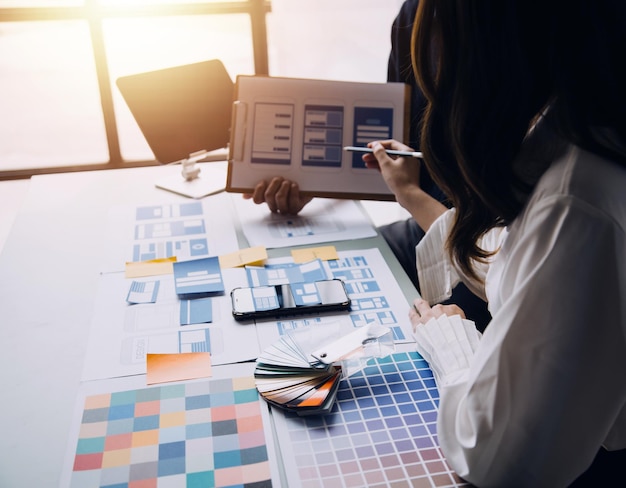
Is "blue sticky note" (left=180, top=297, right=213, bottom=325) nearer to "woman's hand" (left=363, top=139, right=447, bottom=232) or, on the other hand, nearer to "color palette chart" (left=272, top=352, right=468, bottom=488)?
"color palette chart" (left=272, top=352, right=468, bottom=488)

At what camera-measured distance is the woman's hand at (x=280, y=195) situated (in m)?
1.73

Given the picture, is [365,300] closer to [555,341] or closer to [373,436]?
[373,436]

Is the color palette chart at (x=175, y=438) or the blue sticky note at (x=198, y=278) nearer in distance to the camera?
the color palette chart at (x=175, y=438)

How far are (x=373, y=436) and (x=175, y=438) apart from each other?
0.30m

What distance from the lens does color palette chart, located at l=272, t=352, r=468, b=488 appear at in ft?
3.04

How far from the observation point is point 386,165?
1631 millimetres

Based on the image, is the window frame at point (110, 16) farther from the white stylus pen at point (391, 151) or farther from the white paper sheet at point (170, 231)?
the white stylus pen at point (391, 151)

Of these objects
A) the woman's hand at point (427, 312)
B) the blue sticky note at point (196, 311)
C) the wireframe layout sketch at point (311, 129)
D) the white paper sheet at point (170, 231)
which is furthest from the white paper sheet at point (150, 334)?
the wireframe layout sketch at point (311, 129)

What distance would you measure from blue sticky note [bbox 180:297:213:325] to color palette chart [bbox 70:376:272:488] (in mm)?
200

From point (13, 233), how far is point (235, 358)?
2.72 feet

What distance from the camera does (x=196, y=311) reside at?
1.34m

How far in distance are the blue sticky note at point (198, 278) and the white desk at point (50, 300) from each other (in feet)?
0.48

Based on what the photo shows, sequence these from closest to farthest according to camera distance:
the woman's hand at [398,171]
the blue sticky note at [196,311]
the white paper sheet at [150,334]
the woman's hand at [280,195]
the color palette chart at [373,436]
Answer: the color palette chart at [373,436] → the white paper sheet at [150,334] → the blue sticky note at [196,311] → the woman's hand at [398,171] → the woman's hand at [280,195]

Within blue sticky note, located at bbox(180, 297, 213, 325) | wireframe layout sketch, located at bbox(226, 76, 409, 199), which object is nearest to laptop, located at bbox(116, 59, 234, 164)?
wireframe layout sketch, located at bbox(226, 76, 409, 199)
